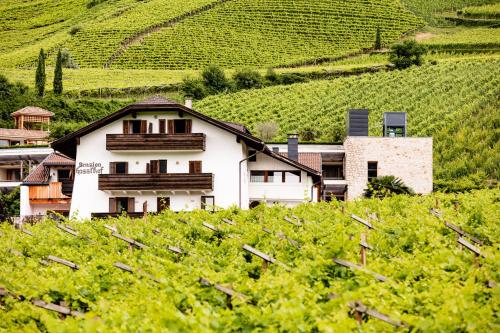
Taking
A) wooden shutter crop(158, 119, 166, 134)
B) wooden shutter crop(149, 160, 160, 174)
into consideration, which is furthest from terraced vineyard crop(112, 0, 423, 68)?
wooden shutter crop(149, 160, 160, 174)

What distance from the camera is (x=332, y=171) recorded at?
7019cm

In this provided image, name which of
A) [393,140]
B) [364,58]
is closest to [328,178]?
[393,140]

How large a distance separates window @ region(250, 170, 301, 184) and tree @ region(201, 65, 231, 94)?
61132 mm

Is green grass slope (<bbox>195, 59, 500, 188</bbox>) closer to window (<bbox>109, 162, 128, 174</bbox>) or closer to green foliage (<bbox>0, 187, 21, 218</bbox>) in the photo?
window (<bbox>109, 162, 128, 174</bbox>)

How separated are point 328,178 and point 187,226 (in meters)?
38.8

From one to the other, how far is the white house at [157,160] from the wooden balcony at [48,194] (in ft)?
32.3

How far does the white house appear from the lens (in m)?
52.7

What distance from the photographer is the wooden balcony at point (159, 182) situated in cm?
5244

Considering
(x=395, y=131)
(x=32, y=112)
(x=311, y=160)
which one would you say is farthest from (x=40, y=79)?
(x=395, y=131)

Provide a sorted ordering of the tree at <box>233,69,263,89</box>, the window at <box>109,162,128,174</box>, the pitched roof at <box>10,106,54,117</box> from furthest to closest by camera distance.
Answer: the tree at <box>233,69,263,89</box> → the pitched roof at <box>10,106,54,117</box> → the window at <box>109,162,128,174</box>

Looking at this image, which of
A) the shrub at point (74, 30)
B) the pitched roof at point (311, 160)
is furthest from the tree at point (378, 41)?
the pitched roof at point (311, 160)

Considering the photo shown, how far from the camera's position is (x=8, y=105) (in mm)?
116875

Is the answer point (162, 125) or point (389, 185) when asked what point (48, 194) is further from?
point (389, 185)

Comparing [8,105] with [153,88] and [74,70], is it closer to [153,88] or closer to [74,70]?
[153,88]
